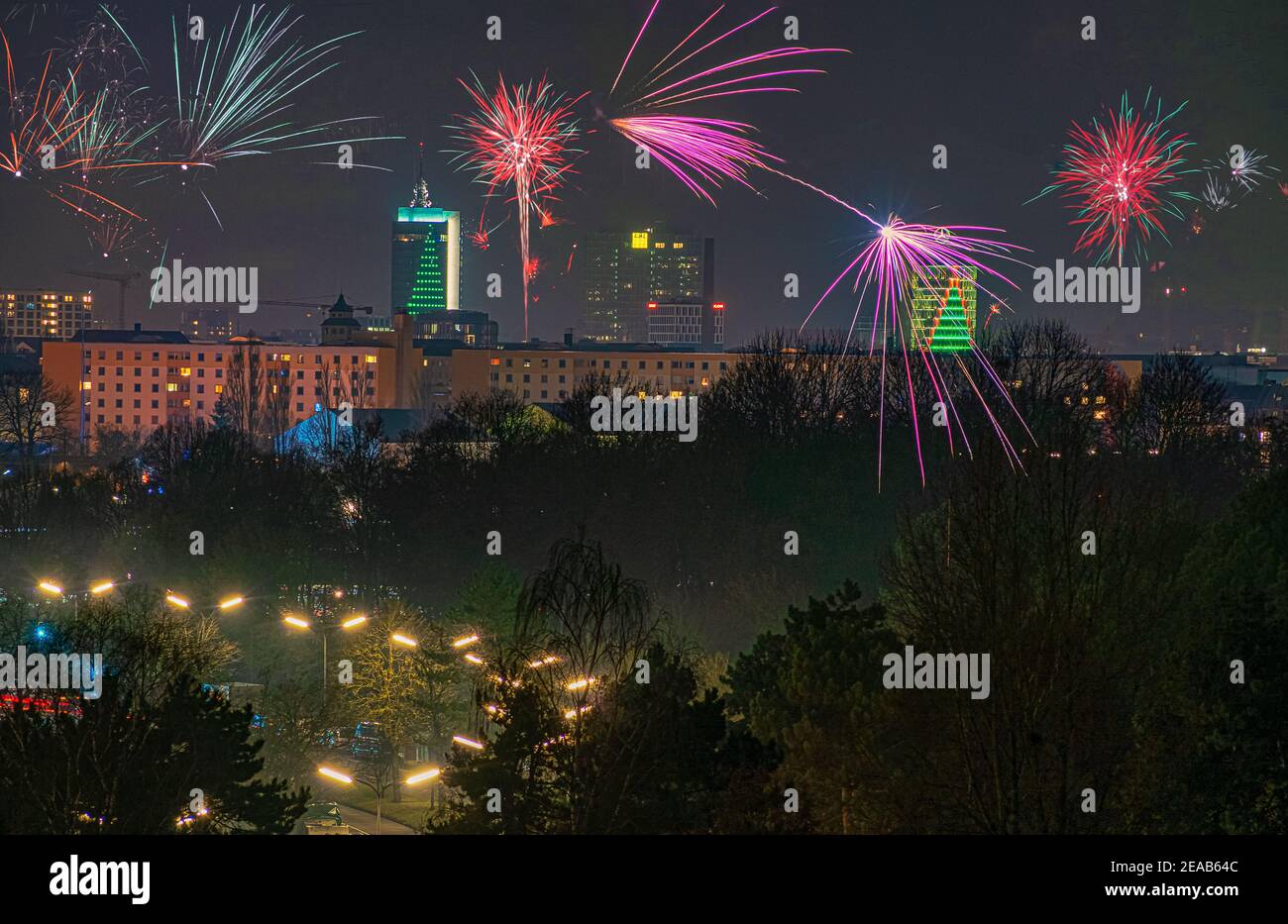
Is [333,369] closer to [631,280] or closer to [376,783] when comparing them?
[631,280]

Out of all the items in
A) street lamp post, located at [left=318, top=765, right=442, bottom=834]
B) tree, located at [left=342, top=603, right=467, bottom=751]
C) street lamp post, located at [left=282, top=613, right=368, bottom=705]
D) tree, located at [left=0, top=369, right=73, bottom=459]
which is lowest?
street lamp post, located at [left=318, top=765, right=442, bottom=834]

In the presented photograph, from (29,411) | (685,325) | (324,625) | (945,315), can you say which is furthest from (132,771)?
(685,325)

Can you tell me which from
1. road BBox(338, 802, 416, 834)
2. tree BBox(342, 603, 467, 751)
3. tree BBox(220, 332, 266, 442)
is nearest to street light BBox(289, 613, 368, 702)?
tree BBox(342, 603, 467, 751)

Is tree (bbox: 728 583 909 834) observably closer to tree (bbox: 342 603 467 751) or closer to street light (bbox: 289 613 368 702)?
tree (bbox: 342 603 467 751)

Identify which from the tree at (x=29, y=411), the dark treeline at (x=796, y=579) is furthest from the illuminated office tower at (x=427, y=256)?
the dark treeline at (x=796, y=579)

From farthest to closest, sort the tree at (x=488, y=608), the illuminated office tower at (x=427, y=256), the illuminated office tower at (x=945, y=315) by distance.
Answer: the illuminated office tower at (x=427, y=256)
the illuminated office tower at (x=945, y=315)
the tree at (x=488, y=608)

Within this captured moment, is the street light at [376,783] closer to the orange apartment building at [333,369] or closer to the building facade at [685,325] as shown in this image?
the orange apartment building at [333,369]
